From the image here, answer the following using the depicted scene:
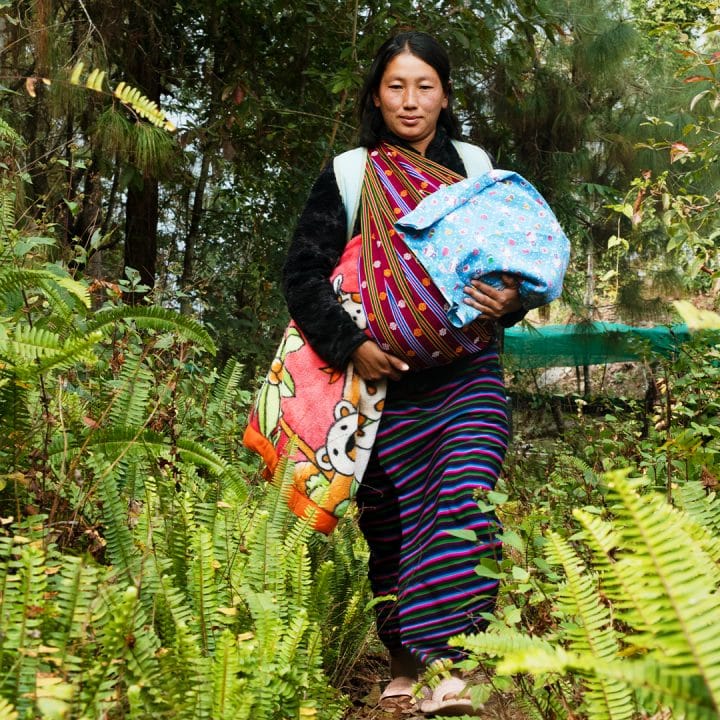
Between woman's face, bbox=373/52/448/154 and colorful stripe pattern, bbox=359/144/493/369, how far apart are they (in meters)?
0.10

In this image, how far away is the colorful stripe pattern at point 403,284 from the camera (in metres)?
2.55

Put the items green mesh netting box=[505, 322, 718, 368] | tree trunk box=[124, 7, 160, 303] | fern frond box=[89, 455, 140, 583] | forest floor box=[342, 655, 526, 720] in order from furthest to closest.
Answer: green mesh netting box=[505, 322, 718, 368] → tree trunk box=[124, 7, 160, 303] → forest floor box=[342, 655, 526, 720] → fern frond box=[89, 455, 140, 583]

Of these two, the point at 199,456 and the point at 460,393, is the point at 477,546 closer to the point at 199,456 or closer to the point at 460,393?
the point at 460,393

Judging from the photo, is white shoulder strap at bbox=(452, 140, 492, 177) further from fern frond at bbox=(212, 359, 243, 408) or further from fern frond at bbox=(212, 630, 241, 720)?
fern frond at bbox=(212, 630, 241, 720)

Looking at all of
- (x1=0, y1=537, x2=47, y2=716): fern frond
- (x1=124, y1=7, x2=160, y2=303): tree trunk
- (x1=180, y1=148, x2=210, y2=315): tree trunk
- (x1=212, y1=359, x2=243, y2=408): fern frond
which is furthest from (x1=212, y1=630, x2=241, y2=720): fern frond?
(x1=180, y1=148, x2=210, y2=315): tree trunk

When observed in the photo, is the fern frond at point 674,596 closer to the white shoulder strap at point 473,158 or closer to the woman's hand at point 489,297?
the woman's hand at point 489,297

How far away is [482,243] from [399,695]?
4.32 feet

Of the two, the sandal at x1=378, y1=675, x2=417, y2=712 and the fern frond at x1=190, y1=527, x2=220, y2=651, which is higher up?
the fern frond at x1=190, y1=527, x2=220, y2=651

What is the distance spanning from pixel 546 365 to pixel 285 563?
9.60m

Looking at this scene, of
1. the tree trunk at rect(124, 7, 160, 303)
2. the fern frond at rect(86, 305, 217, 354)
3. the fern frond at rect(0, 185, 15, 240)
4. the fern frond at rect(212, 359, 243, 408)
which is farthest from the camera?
the tree trunk at rect(124, 7, 160, 303)

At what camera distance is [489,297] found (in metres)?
2.50

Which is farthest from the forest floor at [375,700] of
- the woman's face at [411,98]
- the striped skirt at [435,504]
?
the woman's face at [411,98]

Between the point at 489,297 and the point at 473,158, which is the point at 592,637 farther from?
the point at 473,158

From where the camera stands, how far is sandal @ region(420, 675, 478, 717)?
2.30 m
